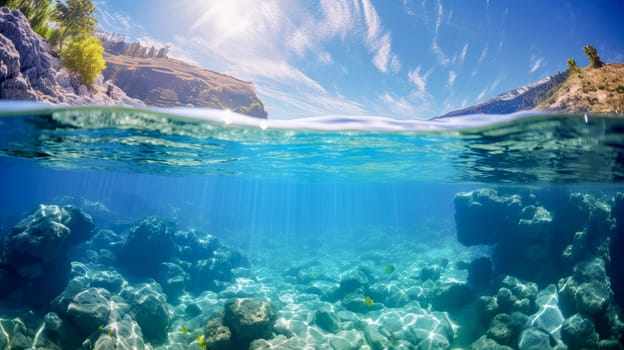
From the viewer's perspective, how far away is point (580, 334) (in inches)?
431

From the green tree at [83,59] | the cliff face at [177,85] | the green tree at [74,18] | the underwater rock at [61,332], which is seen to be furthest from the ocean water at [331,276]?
the cliff face at [177,85]

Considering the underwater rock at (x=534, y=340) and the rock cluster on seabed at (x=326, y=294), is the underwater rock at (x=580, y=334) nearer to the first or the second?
the rock cluster on seabed at (x=326, y=294)

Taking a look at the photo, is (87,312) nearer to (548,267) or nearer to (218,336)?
(218,336)

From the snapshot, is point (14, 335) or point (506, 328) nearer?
point (14, 335)

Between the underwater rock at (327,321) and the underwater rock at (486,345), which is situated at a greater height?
the underwater rock at (486,345)

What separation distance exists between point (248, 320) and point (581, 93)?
46.2ft

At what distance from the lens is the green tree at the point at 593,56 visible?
11.2 m

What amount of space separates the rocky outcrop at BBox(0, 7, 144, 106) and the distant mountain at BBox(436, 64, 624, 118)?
16248 mm

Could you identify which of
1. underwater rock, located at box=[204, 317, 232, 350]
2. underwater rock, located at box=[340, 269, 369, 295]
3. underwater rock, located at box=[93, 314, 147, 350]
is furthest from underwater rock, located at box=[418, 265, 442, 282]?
underwater rock, located at box=[93, 314, 147, 350]

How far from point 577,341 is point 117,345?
16053mm

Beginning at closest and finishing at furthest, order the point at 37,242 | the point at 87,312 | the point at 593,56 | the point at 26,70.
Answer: the point at 26,70, the point at 87,312, the point at 593,56, the point at 37,242

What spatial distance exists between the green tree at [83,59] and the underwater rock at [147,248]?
11776 mm

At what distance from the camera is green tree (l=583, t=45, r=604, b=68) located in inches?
442

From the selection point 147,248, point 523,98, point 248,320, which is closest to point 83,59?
point 248,320
